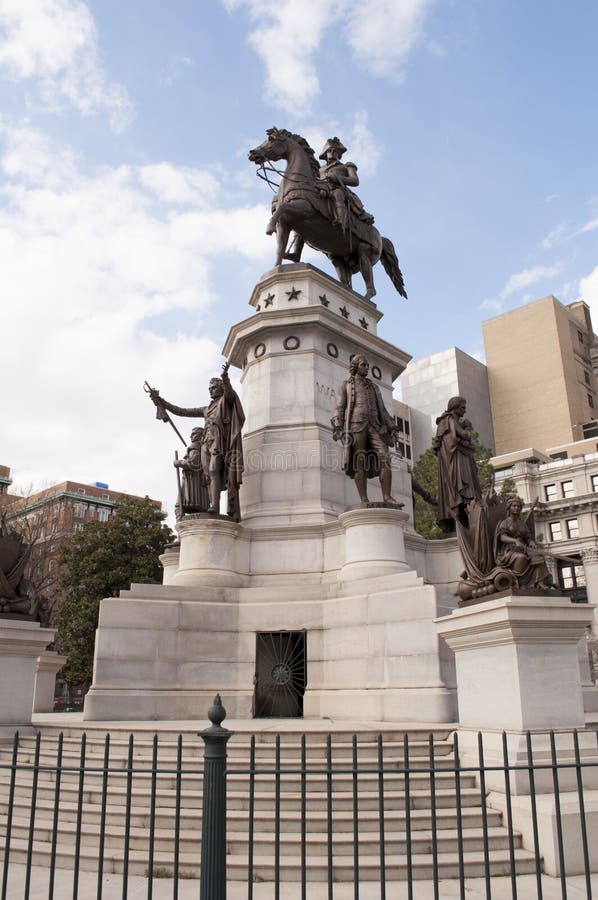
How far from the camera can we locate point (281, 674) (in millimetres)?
13594

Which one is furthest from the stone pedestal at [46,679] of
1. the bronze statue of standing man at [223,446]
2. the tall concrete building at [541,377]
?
the tall concrete building at [541,377]

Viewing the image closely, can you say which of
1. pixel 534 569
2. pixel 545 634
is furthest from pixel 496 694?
pixel 534 569

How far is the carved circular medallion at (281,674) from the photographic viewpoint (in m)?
13.5

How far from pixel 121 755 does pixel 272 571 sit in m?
6.69

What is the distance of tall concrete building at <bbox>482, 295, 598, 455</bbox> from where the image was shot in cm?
8525

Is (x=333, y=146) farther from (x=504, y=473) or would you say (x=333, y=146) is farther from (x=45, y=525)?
(x=504, y=473)

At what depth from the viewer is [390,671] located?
1205 centimetres

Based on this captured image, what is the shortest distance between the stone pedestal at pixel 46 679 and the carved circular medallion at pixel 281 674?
6142mm

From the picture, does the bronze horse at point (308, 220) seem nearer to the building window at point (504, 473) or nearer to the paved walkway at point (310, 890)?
the paved walkway at point (310, 890)

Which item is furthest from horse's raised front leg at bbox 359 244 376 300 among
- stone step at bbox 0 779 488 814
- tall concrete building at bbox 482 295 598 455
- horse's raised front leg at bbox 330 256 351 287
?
tall concrete building at bbox 482 295 598 455

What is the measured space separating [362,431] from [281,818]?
8.84m

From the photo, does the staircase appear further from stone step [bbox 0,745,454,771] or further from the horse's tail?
the horse's tail

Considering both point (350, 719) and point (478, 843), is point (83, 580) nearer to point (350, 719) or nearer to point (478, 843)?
point (350, 719)

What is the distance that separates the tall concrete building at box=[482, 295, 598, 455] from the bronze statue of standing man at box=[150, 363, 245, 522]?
244 feet
